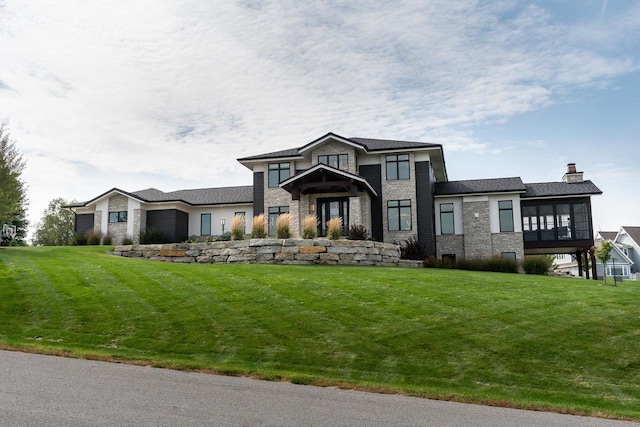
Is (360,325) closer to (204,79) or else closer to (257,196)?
(204,79)

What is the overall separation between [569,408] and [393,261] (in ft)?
49.1

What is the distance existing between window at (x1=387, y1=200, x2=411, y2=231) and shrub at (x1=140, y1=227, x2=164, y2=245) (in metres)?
Answer: 13.0

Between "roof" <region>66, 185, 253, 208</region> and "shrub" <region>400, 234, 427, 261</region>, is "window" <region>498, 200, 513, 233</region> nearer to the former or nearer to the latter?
"shrub" <region>400, 234, 427, 261</region>

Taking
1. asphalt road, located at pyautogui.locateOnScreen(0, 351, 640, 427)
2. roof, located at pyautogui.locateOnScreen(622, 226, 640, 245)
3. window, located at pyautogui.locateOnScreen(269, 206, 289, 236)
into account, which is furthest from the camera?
roof, located at pyautogui.locateOnScreen(622, 226, 640, 245)

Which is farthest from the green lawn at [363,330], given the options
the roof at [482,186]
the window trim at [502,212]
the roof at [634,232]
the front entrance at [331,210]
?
the roof at [634,232]

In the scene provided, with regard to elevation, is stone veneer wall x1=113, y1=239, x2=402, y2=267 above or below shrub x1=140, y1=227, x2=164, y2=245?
below

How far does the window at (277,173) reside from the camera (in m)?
28.2

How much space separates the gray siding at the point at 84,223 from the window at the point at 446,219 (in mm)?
20944

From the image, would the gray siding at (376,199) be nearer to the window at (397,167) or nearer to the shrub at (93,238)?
the window at (397,167)

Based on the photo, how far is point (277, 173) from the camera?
92.9ft

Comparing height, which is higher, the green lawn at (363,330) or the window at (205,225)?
the window at (205,225)

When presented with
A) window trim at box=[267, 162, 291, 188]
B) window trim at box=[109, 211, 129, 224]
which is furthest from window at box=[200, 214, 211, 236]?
window trim at box=[267, 162, 291, 188]

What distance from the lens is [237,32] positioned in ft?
49.9

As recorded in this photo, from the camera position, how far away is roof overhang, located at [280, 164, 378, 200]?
79.8 feet
